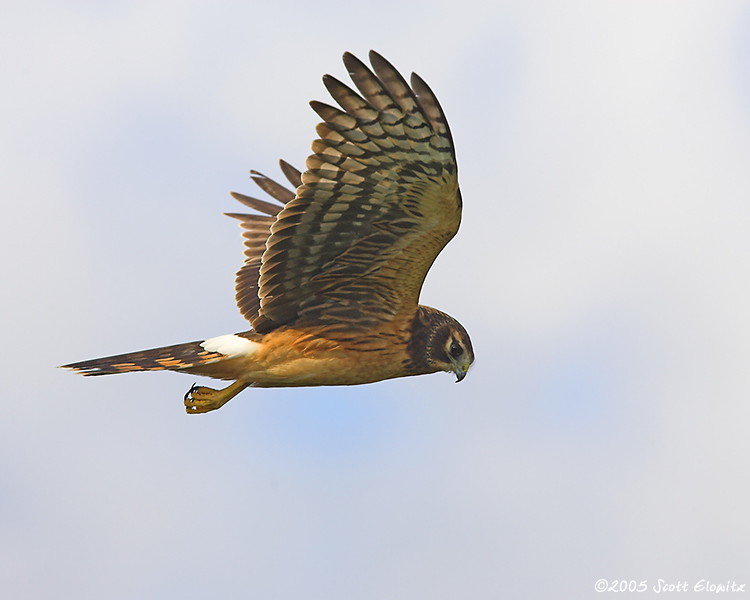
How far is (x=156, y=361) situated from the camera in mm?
8641

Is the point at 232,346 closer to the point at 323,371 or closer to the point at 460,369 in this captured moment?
the point at 323,371

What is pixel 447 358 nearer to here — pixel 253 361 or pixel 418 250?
pixel 418 250

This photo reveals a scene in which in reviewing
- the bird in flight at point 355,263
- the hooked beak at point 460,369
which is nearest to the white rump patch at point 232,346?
A: the bird in flight at point 355,263

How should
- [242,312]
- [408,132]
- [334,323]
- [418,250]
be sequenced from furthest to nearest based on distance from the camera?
1. [242,312]
2. [334,323]
3. [418,250]
4. [408,132]

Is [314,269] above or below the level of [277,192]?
below

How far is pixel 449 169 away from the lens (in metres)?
7.58

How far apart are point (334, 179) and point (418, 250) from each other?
1026mm

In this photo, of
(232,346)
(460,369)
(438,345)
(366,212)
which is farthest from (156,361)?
(460,369)

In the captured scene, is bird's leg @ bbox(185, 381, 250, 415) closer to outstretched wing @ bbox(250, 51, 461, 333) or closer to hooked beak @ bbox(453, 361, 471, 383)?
outstretched wing @ bbox(250, 51, 461, 333)

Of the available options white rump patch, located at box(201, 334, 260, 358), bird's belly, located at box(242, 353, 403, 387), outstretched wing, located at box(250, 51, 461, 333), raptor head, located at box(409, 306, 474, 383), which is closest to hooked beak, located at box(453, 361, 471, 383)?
raptor head, located at box(409, 306, 474, 383)

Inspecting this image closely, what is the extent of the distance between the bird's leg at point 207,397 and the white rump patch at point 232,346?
0.42 meters

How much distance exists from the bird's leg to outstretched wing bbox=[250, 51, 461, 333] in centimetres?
66

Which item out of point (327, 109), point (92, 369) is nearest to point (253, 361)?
point (92, 369)

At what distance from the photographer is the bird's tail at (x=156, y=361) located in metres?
8.45
